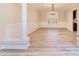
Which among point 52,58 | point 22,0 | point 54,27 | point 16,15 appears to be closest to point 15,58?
point 52,58

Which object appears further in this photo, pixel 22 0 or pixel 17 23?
pixel 17 23

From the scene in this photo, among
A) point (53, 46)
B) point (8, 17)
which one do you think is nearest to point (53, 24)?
point (53, 46)

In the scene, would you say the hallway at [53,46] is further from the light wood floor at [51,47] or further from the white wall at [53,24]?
the white wall at [53,24]

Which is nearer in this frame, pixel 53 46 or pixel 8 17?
pixel 8 17

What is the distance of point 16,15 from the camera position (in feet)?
11.9

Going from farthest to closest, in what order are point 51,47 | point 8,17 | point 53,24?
point 53,24
point 51,47
point 8,17

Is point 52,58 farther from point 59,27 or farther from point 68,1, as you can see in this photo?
point 59,27

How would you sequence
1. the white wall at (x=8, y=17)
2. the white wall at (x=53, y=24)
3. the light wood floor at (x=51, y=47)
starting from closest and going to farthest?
the white wall at (x=8, y=17) < the light wood floor at (x=51, y=47) < the white wall at (x=53, y=24)

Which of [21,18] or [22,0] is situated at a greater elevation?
[22,0]

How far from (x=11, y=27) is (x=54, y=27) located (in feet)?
30.3

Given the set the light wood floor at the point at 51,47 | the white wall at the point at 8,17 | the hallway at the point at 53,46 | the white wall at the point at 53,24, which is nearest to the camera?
the white wall at the point at 8,17

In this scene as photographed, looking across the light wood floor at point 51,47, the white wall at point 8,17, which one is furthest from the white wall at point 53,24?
the white wall at point 8,17

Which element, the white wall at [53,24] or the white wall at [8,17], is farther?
the white wall at [53,24]

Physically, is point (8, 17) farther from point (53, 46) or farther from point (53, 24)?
point (53, 24)
